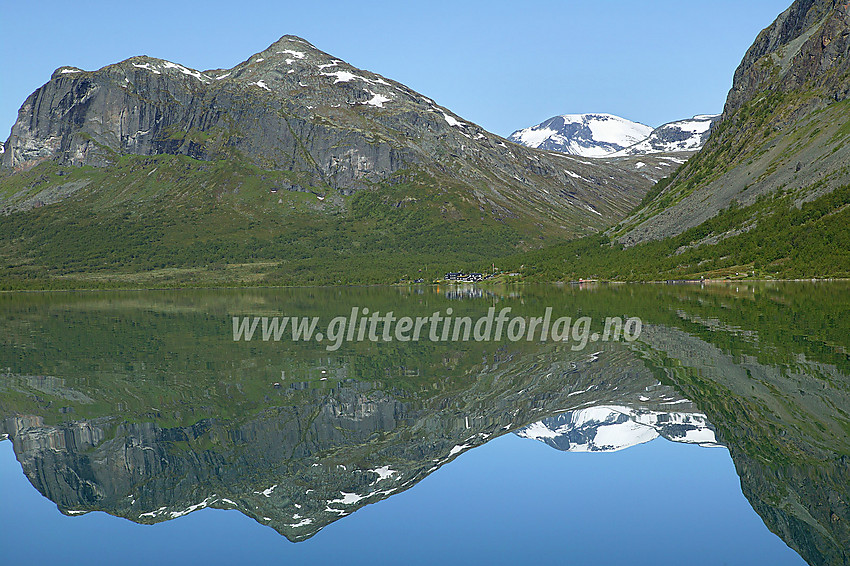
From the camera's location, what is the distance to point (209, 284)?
7574 inches

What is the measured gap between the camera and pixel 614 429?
19.6m

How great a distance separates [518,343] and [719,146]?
146m

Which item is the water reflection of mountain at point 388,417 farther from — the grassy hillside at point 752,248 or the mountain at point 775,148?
the mountain at point 775,148

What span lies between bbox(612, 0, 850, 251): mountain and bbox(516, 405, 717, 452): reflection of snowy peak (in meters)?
92.6

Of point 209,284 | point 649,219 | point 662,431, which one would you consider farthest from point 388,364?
point 209,284

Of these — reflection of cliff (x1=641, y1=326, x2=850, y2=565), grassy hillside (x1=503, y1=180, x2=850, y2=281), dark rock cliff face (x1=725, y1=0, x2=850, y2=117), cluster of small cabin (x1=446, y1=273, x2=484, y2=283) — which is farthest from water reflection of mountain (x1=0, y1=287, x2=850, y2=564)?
cluster of small cabin (x1=446, y1=273, x2=484, y2=283)

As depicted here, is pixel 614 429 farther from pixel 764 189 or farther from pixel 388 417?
pixel 764 189

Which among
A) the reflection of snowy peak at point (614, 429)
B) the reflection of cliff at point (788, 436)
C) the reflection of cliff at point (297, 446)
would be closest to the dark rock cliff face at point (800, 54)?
the reflection of cliff at point (788, 436)

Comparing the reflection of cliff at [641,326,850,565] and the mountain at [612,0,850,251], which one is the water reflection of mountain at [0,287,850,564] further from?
the mountain at [612,0,850,251]

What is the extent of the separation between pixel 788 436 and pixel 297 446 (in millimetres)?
13123

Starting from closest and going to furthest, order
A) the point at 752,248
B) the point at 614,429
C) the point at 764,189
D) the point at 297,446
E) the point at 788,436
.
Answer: the point at 788,436 < the point at 297,446 < the point at 614,429 < the point at 752,248 < the point at 764,189

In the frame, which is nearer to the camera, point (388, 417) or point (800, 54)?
point (388, 417)

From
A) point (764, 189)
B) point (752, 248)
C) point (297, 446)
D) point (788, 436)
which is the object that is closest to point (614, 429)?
point (788, 436)

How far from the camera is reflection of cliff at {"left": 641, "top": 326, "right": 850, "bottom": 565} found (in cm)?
1219
